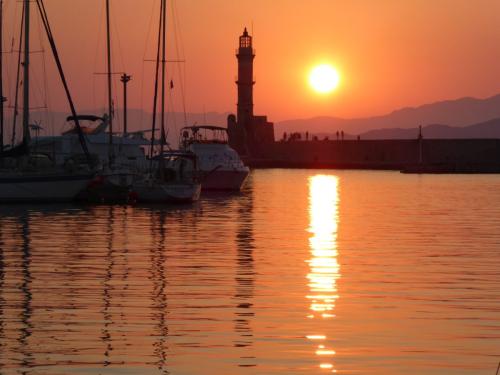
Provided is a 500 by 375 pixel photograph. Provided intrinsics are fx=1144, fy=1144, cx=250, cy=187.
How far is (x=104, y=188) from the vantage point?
169 feet

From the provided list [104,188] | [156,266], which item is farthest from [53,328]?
[104,188]

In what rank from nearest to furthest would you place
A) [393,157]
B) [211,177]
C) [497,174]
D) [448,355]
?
[448,355], [211,177], [497,174], [393,157]

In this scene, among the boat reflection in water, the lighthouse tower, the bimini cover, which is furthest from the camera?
the lighthouse tower

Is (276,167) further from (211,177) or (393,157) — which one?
(211,177)

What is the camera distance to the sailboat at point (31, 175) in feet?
156

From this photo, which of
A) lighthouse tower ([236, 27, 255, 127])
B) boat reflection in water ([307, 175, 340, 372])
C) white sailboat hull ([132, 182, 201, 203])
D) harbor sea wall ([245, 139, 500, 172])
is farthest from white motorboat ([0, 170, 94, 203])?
harbor sea wall ([245, 139, 500, 172])

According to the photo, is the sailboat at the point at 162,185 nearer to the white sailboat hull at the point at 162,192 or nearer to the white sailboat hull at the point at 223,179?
the white sailboat hull at the point at 162,192

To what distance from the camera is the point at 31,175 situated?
157 ft

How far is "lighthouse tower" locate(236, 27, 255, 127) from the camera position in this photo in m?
138

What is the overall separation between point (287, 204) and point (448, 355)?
43.9 metres

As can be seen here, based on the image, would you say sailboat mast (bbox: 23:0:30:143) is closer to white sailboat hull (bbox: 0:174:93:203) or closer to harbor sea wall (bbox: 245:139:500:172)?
white sailboat hull (bbox: 0:174:93:203)

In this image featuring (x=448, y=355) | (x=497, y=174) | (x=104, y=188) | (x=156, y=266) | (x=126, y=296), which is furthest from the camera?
(x=497, y=174)

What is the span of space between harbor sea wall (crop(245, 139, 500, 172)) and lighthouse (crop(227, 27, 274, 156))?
8.20 ft

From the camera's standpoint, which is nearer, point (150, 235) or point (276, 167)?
point (150, 235)
